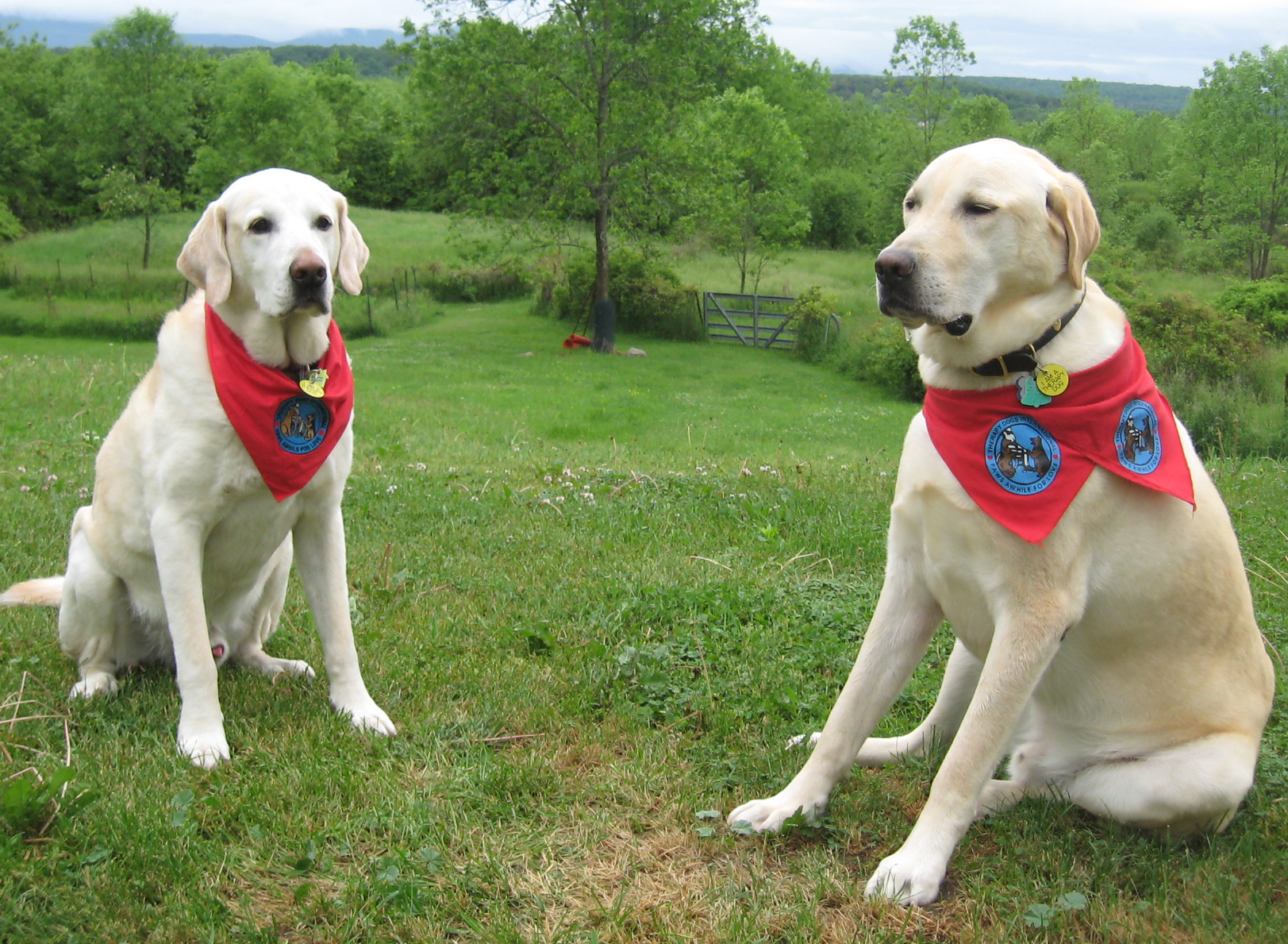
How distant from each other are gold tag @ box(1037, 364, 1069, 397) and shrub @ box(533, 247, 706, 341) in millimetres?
28996

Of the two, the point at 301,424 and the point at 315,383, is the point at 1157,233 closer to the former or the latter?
the point at 315,383

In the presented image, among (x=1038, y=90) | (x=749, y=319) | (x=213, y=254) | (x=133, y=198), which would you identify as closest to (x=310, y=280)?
(x=213, y=254)

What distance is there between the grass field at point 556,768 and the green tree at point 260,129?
123 ft

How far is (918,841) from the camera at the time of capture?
2621 mm

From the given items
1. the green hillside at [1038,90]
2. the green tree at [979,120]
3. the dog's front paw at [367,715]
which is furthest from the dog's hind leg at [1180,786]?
the green hillside at [1038,90]

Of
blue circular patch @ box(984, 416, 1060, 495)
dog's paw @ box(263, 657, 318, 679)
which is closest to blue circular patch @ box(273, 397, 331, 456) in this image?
dog's paw @ box(263, 657, 318, 679)

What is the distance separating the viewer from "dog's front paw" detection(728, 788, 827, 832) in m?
2.91

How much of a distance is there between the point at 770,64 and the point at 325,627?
207 feet

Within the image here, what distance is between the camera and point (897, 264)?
2580 millimetres

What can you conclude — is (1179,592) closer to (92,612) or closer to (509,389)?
(92,612)

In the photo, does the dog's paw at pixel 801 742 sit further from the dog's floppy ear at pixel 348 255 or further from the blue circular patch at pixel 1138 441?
the dog's floppy ear at pixel 348 255

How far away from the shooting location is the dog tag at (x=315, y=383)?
3455 mm

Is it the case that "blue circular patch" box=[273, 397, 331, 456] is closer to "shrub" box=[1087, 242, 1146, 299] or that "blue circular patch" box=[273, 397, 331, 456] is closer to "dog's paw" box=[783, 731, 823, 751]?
"dog's paw" box=[783, 731, 823, 751]

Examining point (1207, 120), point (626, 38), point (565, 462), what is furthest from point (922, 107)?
point (565, 462)
